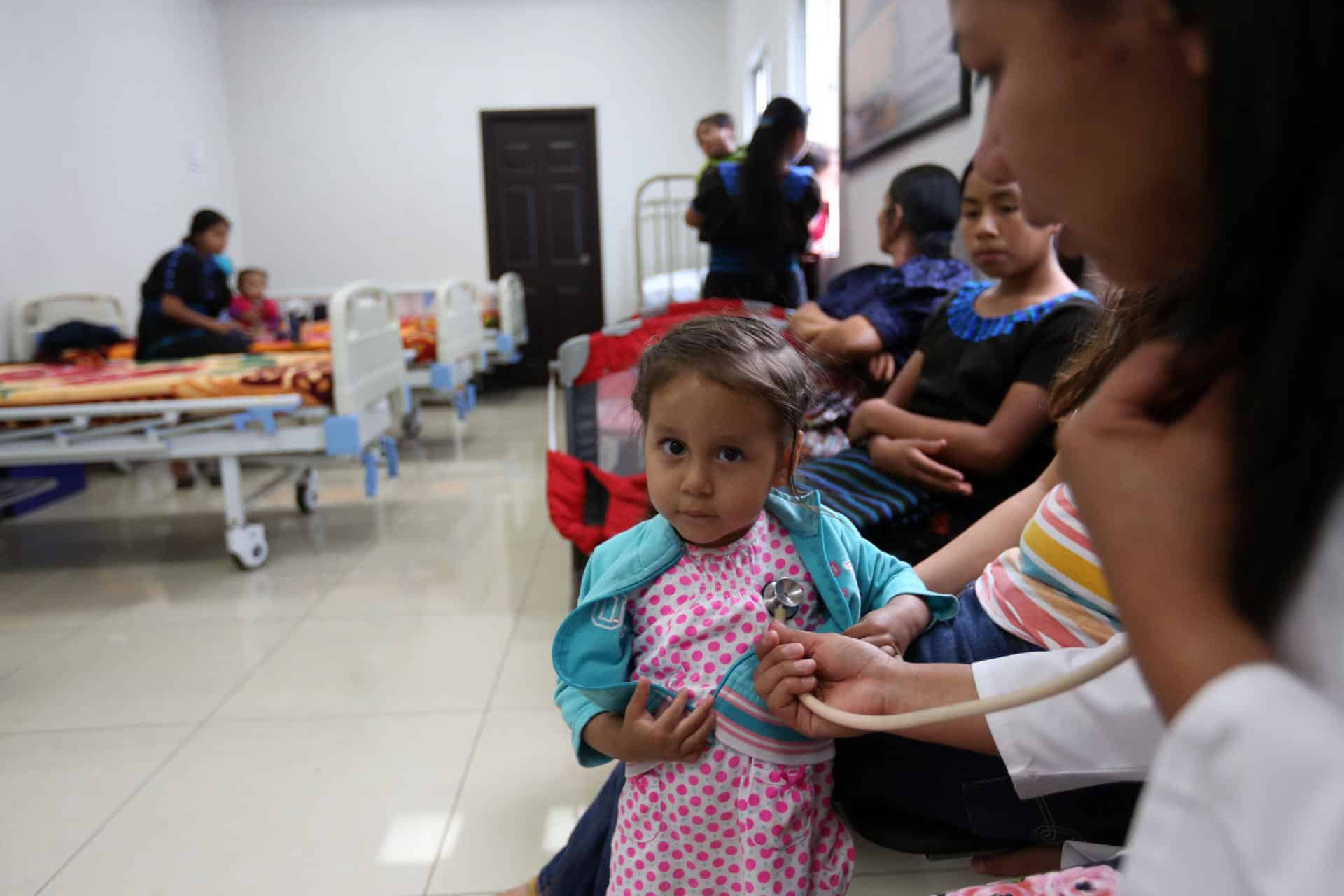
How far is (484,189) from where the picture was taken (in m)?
7.31

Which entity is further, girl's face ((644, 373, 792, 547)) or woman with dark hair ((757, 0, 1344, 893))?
girl's face ((644, 373, 792, 547))

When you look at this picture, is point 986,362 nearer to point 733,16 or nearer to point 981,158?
point 981,158

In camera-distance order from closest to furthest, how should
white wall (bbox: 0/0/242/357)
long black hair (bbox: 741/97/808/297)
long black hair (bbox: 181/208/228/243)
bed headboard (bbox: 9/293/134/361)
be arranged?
long black hair (bbox: 741/97/808/297) → long black hair (bbox: 181/208/228/243) → bed headboard (bbox: 9/293/134/361) → white wall (bbox: 0/0/242/357)

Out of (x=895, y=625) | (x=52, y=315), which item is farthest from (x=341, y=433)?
(x=52, y=315)

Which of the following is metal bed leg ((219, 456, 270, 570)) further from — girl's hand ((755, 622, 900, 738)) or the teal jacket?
girl's hand ((755, 622, 900, 738))

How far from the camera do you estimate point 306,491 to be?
3.52 metres

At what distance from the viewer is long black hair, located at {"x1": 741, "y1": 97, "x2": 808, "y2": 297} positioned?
116 inches

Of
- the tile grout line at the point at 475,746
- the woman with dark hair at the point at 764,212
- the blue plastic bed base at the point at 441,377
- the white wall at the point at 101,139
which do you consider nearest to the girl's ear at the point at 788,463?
the tile grout line at the point at 475,746

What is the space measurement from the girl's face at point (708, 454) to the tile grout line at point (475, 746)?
2.84 feet

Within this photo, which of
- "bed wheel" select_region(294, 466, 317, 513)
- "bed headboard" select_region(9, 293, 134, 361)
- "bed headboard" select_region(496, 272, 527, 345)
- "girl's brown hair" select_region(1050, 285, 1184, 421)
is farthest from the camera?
"bed headboard" select_region(496, 272, 527, 345)

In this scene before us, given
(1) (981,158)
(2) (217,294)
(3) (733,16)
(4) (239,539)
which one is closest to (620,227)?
(3) (733,16)

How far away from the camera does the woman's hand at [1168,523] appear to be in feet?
1.06

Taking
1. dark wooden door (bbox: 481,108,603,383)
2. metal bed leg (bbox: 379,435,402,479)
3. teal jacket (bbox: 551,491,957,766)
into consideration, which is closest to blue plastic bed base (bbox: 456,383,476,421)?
metal bed leg (bbox: 379,435,402,479)

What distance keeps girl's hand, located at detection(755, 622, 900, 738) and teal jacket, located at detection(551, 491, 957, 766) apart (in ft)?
0.22
